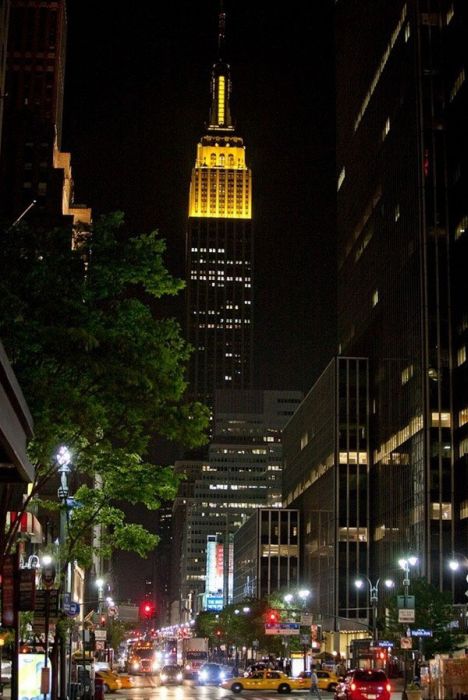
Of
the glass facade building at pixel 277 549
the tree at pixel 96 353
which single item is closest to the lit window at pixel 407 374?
the glass facade building at pixel 277 549

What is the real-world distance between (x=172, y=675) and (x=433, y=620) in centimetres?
2633

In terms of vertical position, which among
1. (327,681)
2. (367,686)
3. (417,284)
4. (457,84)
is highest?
(457,84)

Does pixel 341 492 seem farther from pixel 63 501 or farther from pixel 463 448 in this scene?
pixel 63 501

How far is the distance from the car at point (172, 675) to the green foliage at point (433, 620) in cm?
2041

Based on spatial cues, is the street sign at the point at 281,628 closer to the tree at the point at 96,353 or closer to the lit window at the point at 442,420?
the lit window at the point at 442,420

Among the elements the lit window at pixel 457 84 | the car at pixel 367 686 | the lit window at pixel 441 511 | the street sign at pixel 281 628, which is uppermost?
the lit window at pixel 457 84

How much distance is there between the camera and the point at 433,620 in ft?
293

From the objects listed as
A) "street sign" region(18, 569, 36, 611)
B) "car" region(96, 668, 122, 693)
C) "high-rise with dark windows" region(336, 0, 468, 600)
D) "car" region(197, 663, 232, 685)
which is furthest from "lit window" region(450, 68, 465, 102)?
"street sign" region(18, 569, 36, 611)

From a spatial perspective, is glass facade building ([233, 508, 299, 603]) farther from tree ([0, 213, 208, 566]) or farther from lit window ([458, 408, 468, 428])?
tree ([0, 213, 208, 566])

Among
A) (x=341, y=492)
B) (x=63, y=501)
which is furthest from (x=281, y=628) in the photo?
(x=63, y=501)

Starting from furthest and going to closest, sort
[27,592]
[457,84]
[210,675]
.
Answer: [457,84], [210,675], [27,592]

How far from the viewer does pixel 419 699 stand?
156ft

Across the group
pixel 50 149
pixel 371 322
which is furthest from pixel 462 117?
pixel 50 149

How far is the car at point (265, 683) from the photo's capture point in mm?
75250
